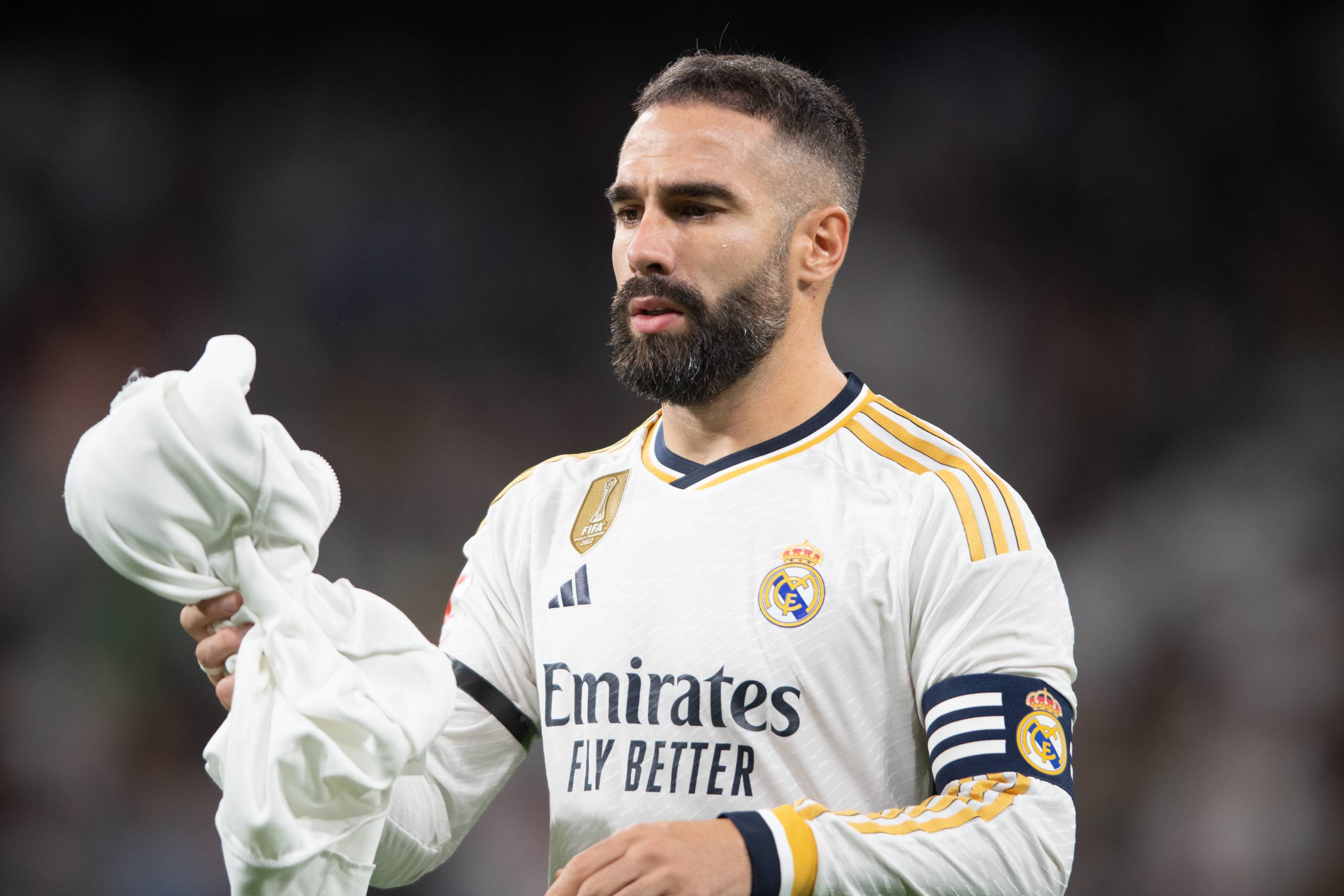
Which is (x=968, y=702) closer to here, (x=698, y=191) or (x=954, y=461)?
(x=954, y=461)

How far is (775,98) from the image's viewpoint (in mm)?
1790

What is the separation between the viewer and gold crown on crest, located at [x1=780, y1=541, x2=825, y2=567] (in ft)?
5.28

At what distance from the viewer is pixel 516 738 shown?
1836 mm

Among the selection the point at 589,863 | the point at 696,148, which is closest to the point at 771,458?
the point at 696,148

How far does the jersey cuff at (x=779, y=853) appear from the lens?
1.31 meters

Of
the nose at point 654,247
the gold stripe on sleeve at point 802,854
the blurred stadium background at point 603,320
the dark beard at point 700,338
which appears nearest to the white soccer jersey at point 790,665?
the gold stripe on sleeve at point 802,854

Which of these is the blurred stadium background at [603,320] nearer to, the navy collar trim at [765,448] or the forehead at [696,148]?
the navy collar trim at [765,448]

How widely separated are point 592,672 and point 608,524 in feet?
0.73

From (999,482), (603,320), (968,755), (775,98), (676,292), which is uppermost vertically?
(603,320)

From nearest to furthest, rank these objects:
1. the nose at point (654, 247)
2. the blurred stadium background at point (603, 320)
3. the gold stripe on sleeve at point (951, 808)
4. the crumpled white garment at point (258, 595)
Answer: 1. the crumpled white garment at point (258, 595)
2. the gold stripe on sleeve at point (951, 808)
3. the nose at point (654, 247)
4. the blurred stadium background at point (603, 320)

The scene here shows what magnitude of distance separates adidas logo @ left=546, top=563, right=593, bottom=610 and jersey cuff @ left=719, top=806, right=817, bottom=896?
18.3 inches

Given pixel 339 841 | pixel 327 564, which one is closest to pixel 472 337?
pixel 327 564

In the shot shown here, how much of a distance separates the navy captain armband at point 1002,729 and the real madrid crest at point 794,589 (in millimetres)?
202

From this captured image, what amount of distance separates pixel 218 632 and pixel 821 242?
102 centimetres
